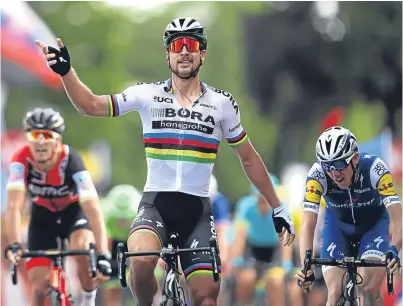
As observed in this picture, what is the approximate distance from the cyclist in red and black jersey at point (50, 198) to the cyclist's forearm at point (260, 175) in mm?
1633

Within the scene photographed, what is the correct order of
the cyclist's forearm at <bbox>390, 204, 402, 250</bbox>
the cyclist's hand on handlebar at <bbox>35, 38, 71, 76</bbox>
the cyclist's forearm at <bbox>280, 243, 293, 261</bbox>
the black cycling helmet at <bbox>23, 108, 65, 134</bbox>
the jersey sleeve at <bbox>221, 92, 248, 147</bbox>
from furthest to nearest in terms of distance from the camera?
the cyclist's forearm at <bbox>280, 243, 293, 261</bbox> < the black cycling helmet at <bbox>23, 108, 65, 134</bbox> < the cyclist's forearm at <bbox>390, 204, 402, 250</bbox> < the jersey sleeve at <bbox>221, 92, 248, 147</bbox> < the cyclist's hand on handlebar at <bbox>35, 38, 71, 76</bbox>

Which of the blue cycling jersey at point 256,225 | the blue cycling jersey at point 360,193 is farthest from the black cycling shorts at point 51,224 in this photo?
the blue cycling jersey at point 256,225

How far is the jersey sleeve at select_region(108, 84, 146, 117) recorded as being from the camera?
10.2m

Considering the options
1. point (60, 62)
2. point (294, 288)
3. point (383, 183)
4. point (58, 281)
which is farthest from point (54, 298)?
point (294, 288)

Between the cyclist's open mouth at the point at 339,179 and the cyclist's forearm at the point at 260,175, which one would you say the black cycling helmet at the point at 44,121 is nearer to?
the cyclist's forearm at the point at 260,175

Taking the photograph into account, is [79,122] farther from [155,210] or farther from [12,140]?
[155,210]

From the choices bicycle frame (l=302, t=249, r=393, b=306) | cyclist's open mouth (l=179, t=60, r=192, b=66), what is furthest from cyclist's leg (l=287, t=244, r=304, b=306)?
cyclist's open mouth (l=179, t=60, r=192, b=66)

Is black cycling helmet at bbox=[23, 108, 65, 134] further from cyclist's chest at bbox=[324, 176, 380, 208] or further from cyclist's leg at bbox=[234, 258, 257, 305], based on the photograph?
cyclist's leg at bbox=[234, 258, 257, 305]

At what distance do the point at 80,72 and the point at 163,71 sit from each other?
2114 centimetres

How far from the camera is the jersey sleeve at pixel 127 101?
33.4 ft

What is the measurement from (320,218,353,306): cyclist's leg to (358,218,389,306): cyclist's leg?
0.18 metres

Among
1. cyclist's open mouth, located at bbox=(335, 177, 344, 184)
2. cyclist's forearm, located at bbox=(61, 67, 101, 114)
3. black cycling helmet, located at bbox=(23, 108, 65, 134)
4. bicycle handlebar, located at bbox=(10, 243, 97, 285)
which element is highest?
black cycling helmet, located at bbox=(23, 108, 65, 134)

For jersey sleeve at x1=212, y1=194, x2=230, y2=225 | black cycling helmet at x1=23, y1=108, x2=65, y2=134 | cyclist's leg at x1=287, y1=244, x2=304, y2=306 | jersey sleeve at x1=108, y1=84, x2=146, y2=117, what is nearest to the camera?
jersey sleeve at x1=108, y1=84, x2=146, y2=117

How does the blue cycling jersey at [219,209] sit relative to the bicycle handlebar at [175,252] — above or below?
above
